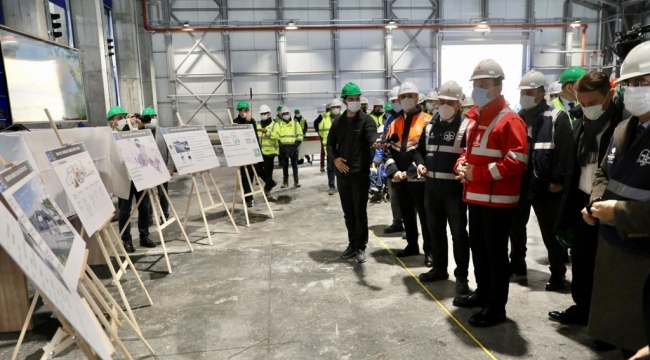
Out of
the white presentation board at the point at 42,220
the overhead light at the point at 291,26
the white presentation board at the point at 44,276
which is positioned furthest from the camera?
the overhead light at the point at 291,26

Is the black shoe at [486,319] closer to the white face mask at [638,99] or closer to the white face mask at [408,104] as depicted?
the white face mask at [638,99]

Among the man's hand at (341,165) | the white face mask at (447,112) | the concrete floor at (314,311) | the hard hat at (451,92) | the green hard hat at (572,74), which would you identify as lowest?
the concrete floor at (314,311)

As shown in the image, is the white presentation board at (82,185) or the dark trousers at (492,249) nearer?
the white presentation board at (82,185)

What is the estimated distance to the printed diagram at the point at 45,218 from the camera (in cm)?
157

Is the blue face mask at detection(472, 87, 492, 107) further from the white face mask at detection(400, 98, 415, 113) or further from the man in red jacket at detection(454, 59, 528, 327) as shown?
the white face mask at detection(400, 98, 415, 113)

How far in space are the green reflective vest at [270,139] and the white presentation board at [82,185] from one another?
5174 millimetres

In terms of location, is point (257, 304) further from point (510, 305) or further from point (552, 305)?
point (552, 305)

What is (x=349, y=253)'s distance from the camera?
4.31 meters

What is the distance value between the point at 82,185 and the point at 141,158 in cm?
150

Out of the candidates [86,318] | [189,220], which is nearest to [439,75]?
[189,220]

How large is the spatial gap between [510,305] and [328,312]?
135 cm

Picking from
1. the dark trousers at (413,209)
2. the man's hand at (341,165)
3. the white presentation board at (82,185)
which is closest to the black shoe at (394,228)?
the dark trousers at (413,209)

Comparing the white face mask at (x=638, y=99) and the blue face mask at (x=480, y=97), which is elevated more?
the blue face mask at (x=480, y=97)

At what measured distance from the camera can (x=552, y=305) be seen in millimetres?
3078
